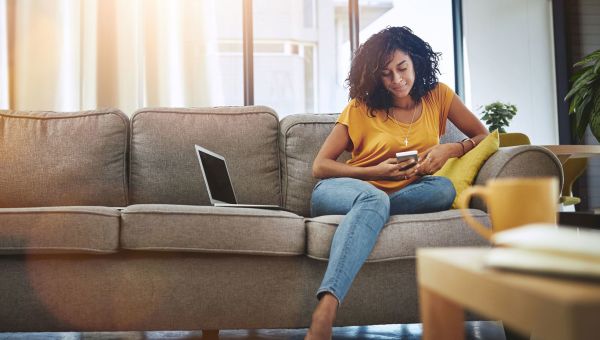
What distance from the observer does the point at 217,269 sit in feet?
5.59

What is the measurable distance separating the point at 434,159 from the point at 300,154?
0.63 m

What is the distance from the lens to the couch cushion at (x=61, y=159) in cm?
221

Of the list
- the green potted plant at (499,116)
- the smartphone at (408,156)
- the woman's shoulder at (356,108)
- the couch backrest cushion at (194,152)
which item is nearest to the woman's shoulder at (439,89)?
the woman's shoulder at (356,108)

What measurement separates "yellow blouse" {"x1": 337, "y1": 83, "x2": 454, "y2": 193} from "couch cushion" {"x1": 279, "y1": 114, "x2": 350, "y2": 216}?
25 cm

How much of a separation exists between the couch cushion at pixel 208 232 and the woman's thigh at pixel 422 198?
1.10 ft

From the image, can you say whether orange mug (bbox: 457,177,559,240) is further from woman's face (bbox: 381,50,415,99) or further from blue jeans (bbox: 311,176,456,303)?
woman's face (bbox: 381,50,415,99)

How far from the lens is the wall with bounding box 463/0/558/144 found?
450cm

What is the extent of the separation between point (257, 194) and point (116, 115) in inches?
26.2

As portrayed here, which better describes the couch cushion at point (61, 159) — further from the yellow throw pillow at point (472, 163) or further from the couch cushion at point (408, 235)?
the yellow throw pillow at point (472, 163)

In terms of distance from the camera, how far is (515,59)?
14.9ft

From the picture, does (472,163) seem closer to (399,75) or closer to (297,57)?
(399,75)

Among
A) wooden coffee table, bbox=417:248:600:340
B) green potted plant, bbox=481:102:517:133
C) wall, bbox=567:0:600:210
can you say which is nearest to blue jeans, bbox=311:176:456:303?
wooden coffee table, bbox=417:248:600:340

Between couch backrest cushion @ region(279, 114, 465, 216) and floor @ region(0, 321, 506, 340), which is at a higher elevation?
couch backrest cushion @ region(279, 114, 465, 216)

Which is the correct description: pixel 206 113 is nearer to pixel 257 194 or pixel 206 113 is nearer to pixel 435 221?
pixel 257 194
